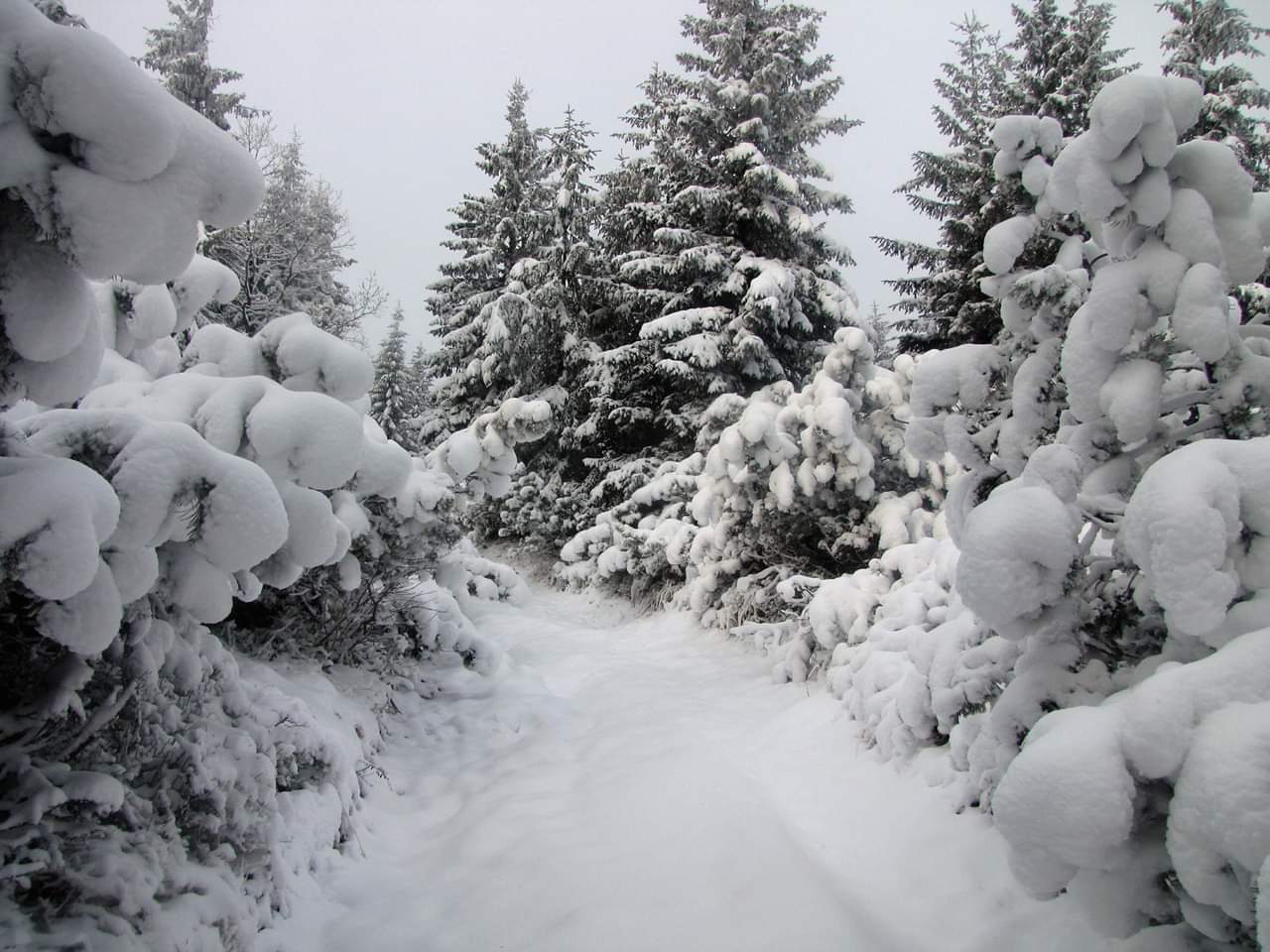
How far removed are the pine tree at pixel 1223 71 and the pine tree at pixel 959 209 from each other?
116 inches

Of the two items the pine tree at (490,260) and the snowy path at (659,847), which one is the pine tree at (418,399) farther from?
the snowy path at (659,847)

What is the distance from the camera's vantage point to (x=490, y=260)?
1586cm

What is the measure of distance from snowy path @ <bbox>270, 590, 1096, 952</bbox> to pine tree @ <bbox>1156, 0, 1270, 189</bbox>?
1358 centimetres

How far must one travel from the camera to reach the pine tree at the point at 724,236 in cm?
1163

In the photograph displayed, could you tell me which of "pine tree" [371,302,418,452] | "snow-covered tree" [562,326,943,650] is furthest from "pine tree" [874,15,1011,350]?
"pine tree" [371,302,418,452]

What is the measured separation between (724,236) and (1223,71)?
9532 millimetres

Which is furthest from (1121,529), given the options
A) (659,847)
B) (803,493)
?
(803,493)

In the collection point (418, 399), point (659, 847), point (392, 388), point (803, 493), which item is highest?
point (418, 399)

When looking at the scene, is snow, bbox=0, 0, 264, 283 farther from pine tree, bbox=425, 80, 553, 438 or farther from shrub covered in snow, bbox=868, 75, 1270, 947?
pine tree, bbox=425, 80, 553, 438

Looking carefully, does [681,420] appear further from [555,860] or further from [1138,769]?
[1138,769]

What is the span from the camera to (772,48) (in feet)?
39.9

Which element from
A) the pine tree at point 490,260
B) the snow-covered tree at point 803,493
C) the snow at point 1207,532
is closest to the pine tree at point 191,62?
the pine tree at point 490,260

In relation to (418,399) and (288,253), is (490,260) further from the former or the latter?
(418,399)

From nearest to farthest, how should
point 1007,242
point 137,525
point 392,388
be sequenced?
point 137,525, point 1007,242, point 392,388
